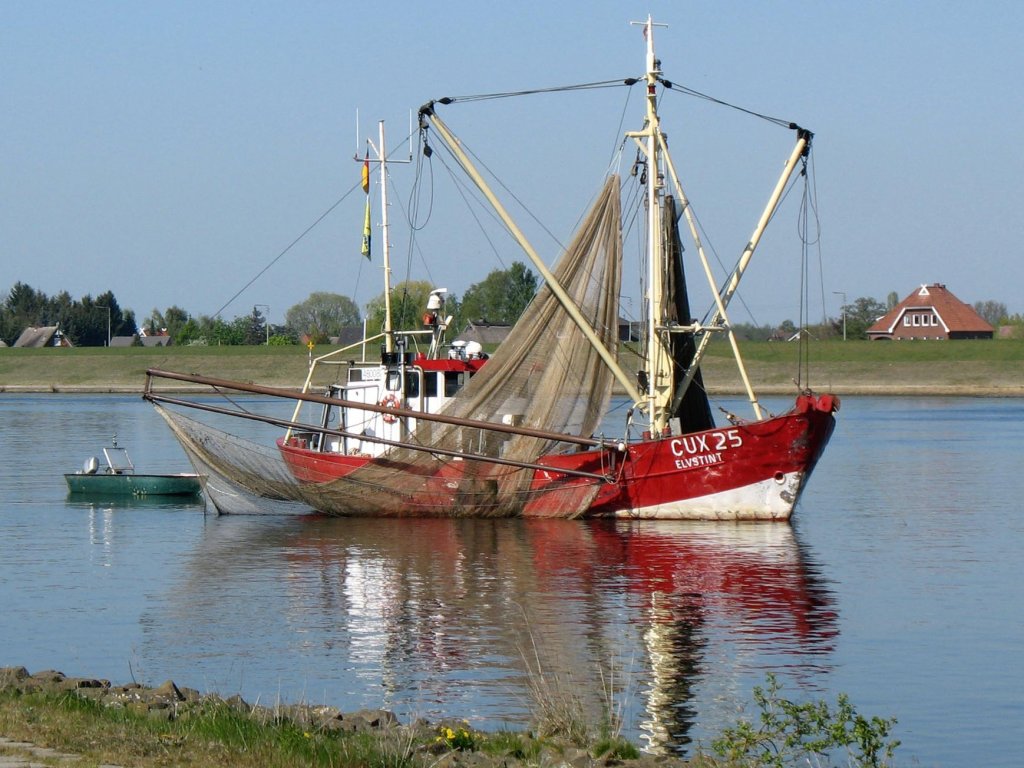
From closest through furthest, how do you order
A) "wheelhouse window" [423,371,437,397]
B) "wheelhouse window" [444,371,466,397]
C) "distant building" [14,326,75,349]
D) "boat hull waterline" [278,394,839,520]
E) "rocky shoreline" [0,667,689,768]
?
1. "rocky shoreline" [0,667,689,768]
2. "boat hull waterline" [278,394,839,520]
3. "wheelhouse window" [423,371,437,397]
4. "wheelhouse window" [444,371,466,397]
5. "distant building" [14,326,75,349]

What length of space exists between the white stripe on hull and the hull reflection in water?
0.88 ft

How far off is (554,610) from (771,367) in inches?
3234

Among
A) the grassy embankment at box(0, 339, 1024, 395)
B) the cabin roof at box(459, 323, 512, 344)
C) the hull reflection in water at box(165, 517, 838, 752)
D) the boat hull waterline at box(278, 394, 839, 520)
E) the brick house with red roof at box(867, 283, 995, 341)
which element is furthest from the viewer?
the brick house with red roof at box(867, 283, 995, 341)

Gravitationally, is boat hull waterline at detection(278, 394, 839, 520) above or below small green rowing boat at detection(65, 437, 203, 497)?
above

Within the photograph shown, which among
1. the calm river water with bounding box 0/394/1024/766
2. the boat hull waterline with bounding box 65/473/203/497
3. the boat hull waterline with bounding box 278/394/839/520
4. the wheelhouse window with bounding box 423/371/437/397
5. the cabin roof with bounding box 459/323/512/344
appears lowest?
the calm river water with bounding box 0/394/1024/766

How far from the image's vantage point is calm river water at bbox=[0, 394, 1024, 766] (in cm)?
1564

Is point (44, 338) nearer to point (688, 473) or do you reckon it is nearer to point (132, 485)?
point (132, 485)

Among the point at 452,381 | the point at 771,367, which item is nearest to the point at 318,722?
the point at 452,381

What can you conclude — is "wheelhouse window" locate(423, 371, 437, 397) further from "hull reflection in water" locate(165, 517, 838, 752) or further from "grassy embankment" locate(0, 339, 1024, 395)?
"grassy embankment" locate(0, 339, 1024, 395)

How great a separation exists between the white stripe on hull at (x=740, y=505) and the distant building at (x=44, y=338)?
153393 mm

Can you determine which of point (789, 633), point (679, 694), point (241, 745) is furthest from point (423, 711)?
point (789, 633)

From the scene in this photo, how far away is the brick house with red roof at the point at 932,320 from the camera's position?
141 meters

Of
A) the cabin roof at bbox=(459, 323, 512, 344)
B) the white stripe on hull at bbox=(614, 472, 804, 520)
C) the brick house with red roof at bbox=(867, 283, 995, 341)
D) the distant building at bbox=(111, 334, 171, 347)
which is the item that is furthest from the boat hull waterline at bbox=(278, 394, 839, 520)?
the distant building at bbox=(111, 334, 171, 347)

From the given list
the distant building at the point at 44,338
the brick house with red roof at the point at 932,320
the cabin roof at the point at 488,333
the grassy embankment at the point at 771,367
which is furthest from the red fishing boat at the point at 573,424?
the distant building at the point at 44,338
